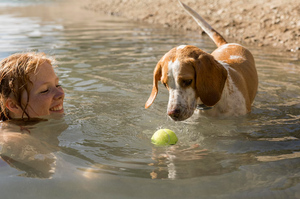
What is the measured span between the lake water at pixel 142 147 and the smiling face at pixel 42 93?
184 millimetres

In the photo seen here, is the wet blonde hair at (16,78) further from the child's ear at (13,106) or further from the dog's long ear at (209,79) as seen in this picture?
the dog's long ear at (209,79)

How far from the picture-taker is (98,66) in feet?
25.3

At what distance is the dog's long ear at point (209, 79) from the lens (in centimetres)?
412

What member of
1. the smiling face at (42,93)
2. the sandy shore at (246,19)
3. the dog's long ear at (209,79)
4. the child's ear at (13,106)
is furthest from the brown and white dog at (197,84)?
the sandy shore at (246,19)

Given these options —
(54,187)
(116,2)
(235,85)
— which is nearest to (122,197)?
(54,187)

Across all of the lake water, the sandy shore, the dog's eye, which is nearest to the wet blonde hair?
the lake water

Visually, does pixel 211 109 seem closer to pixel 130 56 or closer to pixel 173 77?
pixel 173 77

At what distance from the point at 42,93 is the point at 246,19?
806 centimetres

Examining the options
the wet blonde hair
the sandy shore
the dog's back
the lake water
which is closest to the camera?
the lake water

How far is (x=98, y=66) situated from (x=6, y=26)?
7.28 m

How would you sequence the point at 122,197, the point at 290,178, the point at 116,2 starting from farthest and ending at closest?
1. the point at 116,2
2. the point at 290,178
3. the point at 122,197

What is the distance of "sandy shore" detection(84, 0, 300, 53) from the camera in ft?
32.0

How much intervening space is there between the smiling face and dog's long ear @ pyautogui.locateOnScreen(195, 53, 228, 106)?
161cm

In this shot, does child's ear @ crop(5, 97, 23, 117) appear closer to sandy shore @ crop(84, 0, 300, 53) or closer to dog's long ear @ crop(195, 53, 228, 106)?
dog's long ear @ crop(195, 53, 228, 106)
